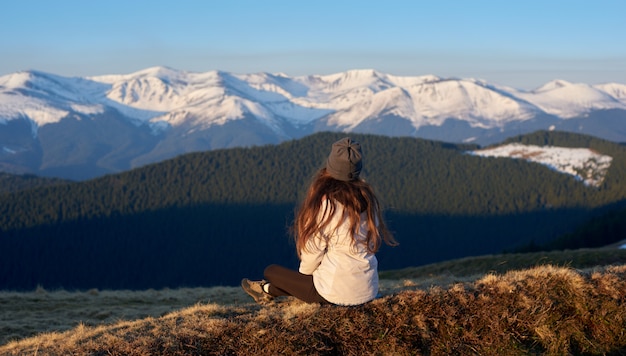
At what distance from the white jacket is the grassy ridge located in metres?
0.34

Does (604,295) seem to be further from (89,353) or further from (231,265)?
(231,265)

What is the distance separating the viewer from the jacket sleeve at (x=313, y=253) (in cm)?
1032

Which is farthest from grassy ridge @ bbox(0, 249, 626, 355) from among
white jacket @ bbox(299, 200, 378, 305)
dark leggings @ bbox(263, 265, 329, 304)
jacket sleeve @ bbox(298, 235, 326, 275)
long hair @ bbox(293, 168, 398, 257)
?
long hair @ bbox(293, 168, 398, 257)

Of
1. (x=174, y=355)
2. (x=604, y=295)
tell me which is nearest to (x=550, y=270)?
(x=604, y=295)

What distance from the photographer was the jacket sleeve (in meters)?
10.3

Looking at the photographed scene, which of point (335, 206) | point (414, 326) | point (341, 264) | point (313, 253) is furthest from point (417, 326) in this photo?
point (335, 206)

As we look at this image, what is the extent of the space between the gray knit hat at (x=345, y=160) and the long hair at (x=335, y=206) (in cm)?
18

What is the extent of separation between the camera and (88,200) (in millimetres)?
187750

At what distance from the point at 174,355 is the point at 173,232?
18010cm

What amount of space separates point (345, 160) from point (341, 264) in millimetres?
1793

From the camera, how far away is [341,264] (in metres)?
10.4

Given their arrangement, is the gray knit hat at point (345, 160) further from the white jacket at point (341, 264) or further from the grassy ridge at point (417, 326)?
the grassy ridge at point (417, 326)

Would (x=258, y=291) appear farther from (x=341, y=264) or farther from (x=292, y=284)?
(x=341, y=264)

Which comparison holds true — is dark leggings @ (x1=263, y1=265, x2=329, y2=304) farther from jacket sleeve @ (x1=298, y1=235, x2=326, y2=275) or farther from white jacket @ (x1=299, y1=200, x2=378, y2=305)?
jacket sleeve @ (x1=298, y1=235, x2=326, y2=275)
